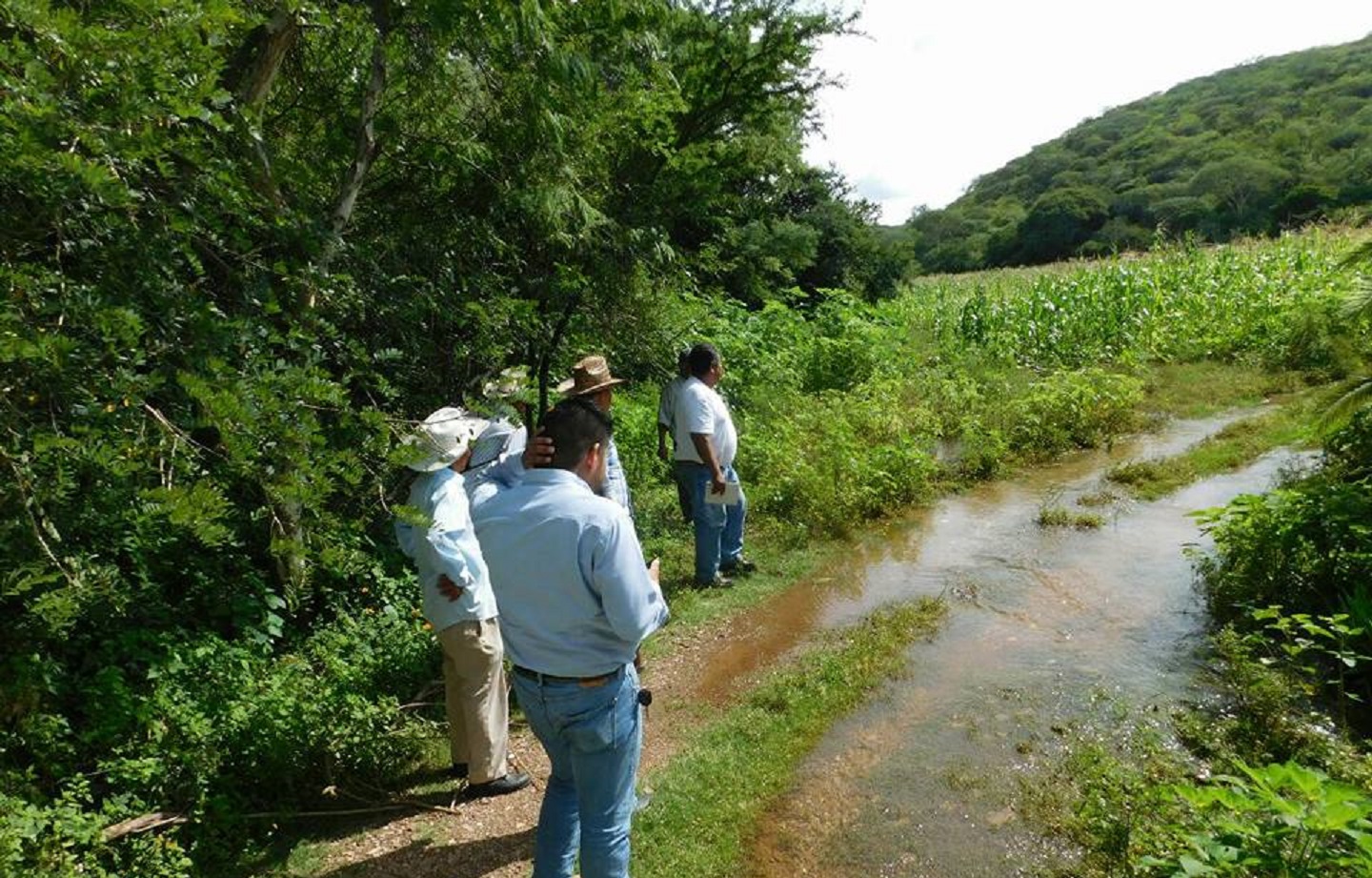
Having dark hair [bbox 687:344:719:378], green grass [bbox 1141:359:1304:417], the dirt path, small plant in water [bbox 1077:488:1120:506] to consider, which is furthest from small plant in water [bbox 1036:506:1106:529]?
green grass [bbox 1141:359:1304:417]

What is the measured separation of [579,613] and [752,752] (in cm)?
230

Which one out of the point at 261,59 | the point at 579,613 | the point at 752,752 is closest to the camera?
the point at 579,613

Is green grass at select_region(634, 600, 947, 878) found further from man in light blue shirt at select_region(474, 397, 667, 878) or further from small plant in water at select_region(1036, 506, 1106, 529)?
small plant in water at select_region(1036, 506, 1106, 529)

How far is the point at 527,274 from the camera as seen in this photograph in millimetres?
7039

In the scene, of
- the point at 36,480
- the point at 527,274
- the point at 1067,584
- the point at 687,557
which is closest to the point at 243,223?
the point at 36,480

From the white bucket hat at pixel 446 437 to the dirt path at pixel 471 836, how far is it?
72.3 inches

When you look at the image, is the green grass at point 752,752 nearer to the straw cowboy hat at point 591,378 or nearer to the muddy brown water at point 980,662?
the muddy brown water at point 980,662

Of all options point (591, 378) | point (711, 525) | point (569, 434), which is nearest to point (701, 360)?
point (711, 525)

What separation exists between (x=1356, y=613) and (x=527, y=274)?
649cm

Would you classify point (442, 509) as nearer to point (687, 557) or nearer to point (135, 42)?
point (135, 42)

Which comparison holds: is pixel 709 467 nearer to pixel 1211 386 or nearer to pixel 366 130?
pixel 366 130

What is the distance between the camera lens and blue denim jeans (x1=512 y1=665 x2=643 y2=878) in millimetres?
2703

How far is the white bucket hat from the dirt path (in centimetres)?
184

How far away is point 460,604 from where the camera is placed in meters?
3.97
